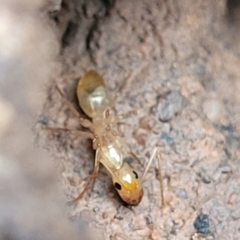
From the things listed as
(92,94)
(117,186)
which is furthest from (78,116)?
(117,186)

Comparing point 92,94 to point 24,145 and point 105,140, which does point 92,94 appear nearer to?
point 105,140

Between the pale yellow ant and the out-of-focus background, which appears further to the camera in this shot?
the pale yellow ant

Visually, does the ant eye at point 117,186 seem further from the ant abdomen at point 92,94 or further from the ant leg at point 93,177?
the ant abdomen at point 92,94

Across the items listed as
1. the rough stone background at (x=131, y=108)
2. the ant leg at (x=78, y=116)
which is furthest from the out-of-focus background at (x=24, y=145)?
the ant leg at (x=78, y=116)

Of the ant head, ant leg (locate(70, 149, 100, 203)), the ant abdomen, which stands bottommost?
the ant head

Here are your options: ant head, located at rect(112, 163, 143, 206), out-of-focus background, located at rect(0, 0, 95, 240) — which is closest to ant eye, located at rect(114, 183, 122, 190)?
ant head, located at rect(112, 163, 143, 206)

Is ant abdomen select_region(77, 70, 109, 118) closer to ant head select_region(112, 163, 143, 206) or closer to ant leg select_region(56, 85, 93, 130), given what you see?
ant leg select_region(56, 85, 93, 130)

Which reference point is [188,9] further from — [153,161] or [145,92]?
[153,161]
